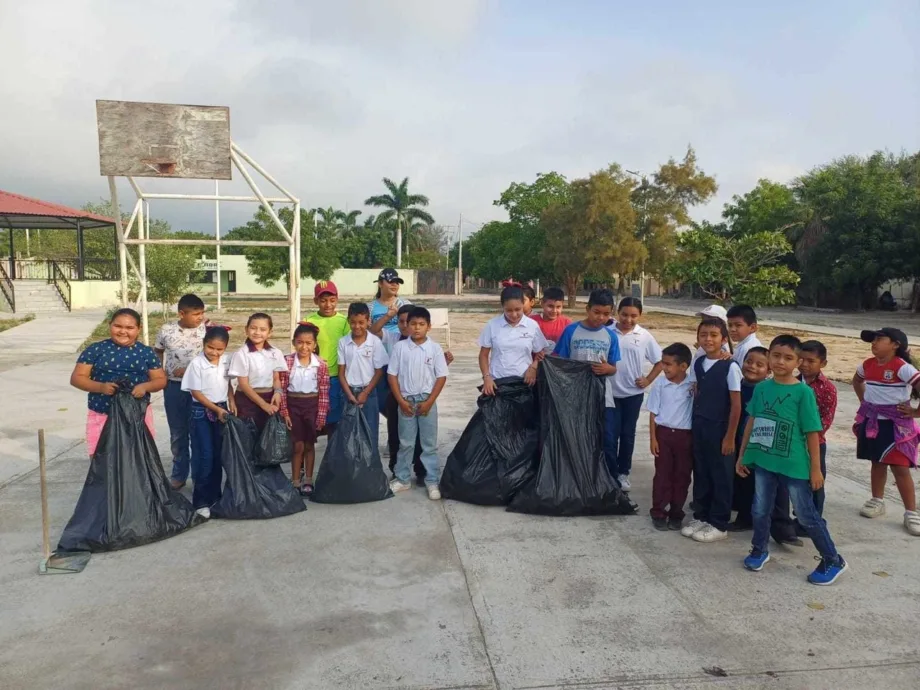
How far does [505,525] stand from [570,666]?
1452 mm

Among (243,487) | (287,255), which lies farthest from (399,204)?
(243,487)

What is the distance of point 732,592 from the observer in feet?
10.4

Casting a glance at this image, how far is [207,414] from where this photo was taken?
4145 mm

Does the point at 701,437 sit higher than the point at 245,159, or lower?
lower

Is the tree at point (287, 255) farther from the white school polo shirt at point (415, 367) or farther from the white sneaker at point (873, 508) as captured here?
the white sneaker at point (873, 508)

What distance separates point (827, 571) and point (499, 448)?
6.29ft

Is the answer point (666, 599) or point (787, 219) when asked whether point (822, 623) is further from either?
point (787, 219)

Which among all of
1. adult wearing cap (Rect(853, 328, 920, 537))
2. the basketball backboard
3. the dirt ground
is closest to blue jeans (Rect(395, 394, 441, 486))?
adult wearing cap (Rect(853, 328, 920, 537))

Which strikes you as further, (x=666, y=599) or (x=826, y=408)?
(x=826, y=408)

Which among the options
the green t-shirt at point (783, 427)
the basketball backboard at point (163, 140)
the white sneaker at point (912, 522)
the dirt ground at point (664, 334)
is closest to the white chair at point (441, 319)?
the dirt ground at point (664, 334)

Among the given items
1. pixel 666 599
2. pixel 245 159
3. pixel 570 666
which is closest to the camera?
pixel 570 666

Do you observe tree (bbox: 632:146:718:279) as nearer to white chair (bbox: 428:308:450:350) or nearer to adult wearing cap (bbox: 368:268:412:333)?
white chair (bbox: 428:308:450:350)

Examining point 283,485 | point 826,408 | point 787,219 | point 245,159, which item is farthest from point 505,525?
point 787,219

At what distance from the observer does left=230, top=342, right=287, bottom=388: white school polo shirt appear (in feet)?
13.9
